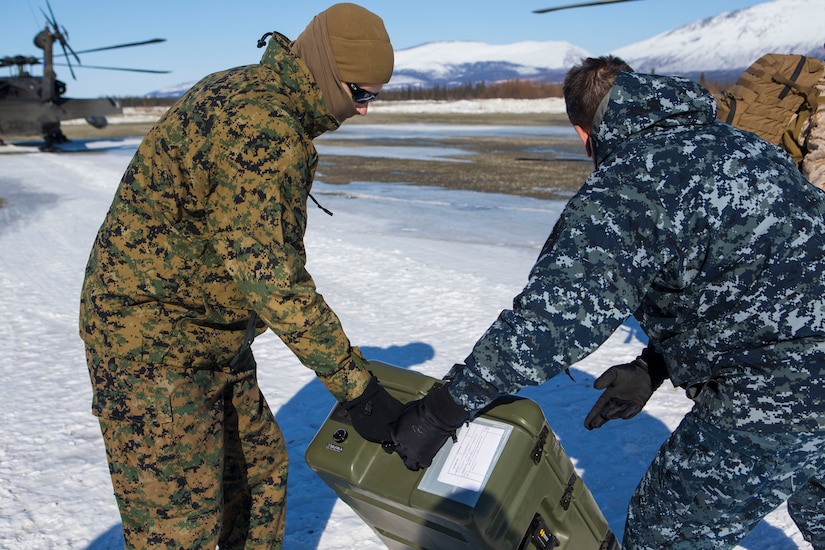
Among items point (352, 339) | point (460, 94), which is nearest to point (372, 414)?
point (352, 339)

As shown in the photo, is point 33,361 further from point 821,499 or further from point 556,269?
point 821,499

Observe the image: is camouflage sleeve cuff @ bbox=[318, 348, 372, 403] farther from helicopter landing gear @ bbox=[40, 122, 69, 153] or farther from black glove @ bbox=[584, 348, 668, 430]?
helicopter landing gear @ bbox=[40, 122, 69, 153]

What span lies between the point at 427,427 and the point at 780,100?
12.1ft

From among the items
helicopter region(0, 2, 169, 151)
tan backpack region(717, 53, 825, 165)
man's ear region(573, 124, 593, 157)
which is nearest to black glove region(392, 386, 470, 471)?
man's ear region(573, 124, 593, 157)

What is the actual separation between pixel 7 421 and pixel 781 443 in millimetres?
3865

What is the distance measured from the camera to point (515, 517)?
75.2 inches

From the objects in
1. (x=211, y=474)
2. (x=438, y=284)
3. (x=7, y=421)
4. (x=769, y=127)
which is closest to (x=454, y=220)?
(x=438, y=284)

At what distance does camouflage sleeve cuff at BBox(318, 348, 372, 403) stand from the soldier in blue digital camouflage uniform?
22 cm

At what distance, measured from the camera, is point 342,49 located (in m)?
1.88

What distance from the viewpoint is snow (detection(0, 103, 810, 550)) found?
3.04m

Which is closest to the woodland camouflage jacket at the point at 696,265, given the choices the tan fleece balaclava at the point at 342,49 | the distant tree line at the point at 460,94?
the tan fleece balaclava at the point at 342,49

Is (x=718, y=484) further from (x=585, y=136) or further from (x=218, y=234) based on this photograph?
(x=218, y=234)

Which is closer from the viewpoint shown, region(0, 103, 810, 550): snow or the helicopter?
region(0, 103, 810, 550): snow

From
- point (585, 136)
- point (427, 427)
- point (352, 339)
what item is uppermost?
point (585, 136)
